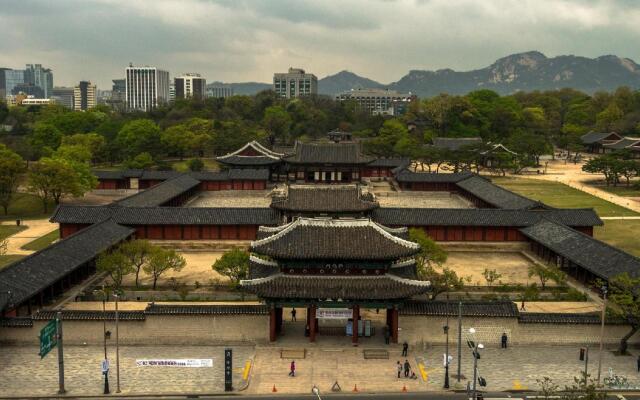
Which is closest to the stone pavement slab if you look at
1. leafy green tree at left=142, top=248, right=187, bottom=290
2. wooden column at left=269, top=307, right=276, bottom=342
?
wooden column at left=269, top=307, right=276, bottom=342

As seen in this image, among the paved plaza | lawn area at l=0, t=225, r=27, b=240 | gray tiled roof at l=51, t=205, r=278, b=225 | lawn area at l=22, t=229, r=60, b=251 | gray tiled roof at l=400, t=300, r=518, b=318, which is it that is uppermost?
gray tiled roof at l=51, t=205, r=278, b=225

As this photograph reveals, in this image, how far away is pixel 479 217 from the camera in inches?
2457

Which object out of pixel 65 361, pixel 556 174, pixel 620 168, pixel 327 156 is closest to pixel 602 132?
pixel 556 174

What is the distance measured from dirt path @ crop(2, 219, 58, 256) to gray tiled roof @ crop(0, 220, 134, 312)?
28.1 ft

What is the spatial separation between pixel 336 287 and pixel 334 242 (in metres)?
2.61

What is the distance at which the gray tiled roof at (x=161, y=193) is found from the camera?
69.0 m

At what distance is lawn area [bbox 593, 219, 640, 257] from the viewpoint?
59656mm

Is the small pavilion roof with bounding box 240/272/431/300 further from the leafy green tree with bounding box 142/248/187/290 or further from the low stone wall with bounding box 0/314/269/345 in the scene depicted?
the leafy green tree with bounding box 142/248/187/290

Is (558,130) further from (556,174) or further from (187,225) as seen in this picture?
(187,225)

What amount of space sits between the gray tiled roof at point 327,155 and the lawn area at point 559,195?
26314 mm

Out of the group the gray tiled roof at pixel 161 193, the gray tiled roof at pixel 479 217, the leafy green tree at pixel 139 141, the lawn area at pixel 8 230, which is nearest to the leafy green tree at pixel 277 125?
the leafy green tree at pixel 139 141

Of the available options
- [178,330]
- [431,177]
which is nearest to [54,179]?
[178,330]

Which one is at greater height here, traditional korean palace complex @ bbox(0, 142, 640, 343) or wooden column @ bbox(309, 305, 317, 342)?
traditional korean palace complex @ bbox(0, 142, 640, 343)

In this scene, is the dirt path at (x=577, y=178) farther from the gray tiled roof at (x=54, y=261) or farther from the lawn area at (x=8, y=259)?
the lawn area at (x=8, y=259)
